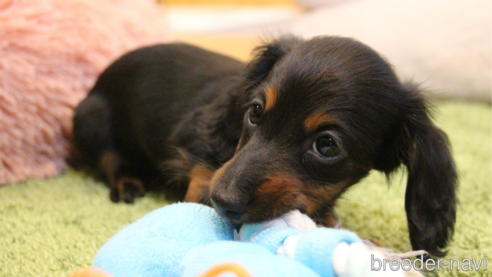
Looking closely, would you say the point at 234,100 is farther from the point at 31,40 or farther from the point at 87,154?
the point at 31,40

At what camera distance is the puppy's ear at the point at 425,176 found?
1.30 metres

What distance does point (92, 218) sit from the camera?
5.13 ft

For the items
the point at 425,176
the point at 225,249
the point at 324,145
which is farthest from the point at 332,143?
the point at 225,249

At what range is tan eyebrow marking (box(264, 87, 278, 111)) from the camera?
1229 millimetres

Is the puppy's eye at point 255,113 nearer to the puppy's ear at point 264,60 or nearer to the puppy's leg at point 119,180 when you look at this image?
the puppy's ear at point 264,60

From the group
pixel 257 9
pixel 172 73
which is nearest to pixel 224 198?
pixel 172 73

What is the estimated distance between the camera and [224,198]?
103 cm

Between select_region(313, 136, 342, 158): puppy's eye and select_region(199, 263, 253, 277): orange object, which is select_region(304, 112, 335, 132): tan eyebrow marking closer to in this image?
select_region(313, 136, 342, 158): puppy's eye

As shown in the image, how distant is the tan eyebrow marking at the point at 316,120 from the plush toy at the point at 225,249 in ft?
0.74

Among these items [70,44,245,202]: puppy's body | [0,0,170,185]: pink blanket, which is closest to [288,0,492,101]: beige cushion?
[70,44,245,202]: puppy's body

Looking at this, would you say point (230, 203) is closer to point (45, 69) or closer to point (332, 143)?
point (332, 143)

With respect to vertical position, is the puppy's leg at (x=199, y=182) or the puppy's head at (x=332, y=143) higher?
the puppy's head at (x=332, y=143)

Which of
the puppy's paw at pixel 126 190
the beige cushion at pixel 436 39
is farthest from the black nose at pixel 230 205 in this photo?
the beige cushion at pixel 436 39

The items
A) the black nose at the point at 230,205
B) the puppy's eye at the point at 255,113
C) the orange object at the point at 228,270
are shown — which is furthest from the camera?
the puppy's eye at the point at 255,113
